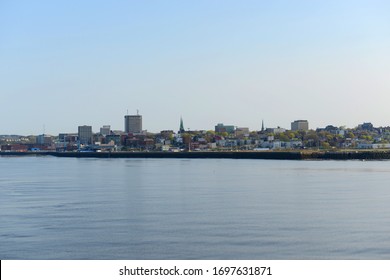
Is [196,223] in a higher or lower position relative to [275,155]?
lower

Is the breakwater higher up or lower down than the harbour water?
higher up

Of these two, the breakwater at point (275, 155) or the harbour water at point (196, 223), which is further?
the breakwater at point (275, 155)

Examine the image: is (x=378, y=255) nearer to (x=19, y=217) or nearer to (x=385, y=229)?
(x=385, y=229)

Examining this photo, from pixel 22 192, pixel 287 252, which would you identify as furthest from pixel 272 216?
pixel 22 192

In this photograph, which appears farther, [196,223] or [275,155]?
[275,155]

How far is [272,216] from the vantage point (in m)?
29.6

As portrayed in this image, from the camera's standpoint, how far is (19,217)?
3012 cm

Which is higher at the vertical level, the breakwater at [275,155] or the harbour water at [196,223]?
the breakwater at [275,155]

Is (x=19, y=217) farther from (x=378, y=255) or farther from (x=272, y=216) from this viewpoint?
(x=378, y=255)

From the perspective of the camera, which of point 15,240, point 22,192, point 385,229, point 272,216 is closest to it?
point 15,240

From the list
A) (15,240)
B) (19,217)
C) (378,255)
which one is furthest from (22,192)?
(378,255)
